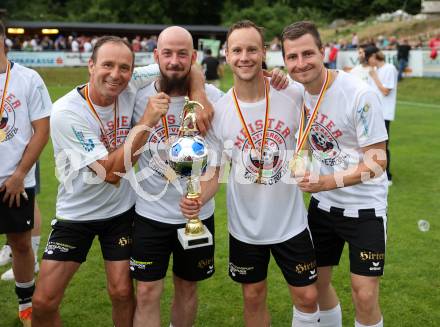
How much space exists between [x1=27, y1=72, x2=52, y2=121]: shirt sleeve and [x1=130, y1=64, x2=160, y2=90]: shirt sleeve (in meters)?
0.96

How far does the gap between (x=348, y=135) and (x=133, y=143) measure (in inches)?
57.7

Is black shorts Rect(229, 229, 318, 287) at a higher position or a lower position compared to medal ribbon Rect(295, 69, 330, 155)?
lower

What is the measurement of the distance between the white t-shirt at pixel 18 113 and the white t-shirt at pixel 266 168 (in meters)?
1.63

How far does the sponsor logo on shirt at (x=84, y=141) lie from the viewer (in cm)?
357

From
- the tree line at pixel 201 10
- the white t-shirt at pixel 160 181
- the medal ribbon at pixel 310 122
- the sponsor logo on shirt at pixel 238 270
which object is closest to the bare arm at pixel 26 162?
the white t-shirt at pixel 160 181

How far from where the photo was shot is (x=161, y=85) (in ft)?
12.3

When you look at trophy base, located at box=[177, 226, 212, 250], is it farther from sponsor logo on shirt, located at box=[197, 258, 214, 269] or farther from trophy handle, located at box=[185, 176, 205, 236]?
sponsor logo on shirt, located at box=[197, 258, 214, 269]

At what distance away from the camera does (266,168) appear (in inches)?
144

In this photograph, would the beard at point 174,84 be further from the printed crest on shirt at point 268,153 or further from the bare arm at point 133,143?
the printed crest on shirt at point 268,153

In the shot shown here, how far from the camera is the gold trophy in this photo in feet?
11.2

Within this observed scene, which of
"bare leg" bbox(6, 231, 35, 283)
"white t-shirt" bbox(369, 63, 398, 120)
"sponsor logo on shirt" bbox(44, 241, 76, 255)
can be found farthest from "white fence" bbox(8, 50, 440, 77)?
"sponsor logo on shirt" bbox(44, 241, 76, 255)

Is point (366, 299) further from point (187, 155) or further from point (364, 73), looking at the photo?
point (364, 73)

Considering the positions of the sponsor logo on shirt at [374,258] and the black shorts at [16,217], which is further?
the black shorts at [16,217]

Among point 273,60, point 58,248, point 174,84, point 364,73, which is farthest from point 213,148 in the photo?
point 273,60
